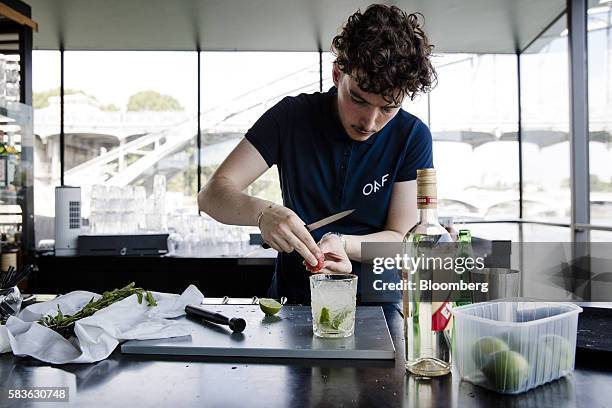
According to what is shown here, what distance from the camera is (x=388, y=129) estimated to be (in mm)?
1796

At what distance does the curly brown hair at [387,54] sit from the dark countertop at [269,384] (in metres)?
0.71

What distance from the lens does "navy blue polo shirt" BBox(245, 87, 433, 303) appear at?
177 cm

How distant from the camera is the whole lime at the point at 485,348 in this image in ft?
2.79

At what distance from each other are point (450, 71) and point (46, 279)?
5.18 meters

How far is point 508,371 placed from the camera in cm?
85

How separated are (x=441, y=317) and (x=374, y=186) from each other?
2.86 feet

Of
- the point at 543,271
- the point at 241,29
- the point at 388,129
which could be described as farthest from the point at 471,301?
the point at 241,29

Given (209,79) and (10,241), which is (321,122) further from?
(209,79)

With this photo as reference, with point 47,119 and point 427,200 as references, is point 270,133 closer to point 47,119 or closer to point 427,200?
point 427,200

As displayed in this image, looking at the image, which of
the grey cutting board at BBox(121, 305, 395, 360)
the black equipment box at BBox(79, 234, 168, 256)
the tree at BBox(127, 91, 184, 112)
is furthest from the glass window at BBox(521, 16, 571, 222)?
the grey cutting board at BBox(121, 305, 395, 360)

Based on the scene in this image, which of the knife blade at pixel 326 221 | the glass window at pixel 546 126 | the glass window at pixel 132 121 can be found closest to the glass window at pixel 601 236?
the glass window at pixel 546 126

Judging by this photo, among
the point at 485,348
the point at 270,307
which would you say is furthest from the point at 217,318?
the point at 485,348

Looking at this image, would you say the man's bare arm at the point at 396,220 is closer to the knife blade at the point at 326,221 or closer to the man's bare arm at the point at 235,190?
the knife blade at the point at 326,221

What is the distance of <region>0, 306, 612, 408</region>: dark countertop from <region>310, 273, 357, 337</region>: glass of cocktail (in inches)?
4.9
